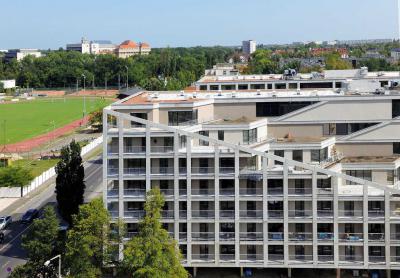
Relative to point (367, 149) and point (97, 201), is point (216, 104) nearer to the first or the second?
point (367, 149)

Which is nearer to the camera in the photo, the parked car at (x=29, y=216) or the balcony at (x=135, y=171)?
the balcony at (x=135, y=171)

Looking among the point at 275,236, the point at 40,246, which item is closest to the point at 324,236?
the point at 275,236

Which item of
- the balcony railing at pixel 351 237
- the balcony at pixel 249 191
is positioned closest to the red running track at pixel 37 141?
the balcony at pixel 249 191

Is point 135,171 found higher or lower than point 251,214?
higher

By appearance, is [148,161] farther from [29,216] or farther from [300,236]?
[29,216]

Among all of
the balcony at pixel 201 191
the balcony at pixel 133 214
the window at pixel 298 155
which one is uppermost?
the window at pixel 298 155

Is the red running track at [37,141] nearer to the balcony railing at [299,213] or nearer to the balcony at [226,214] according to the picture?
the balcony at [226,214]
